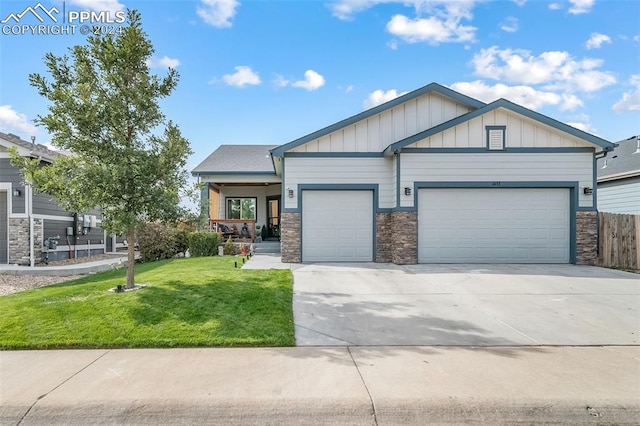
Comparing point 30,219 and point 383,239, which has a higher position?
point 30,219

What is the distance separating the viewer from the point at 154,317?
17.6ft

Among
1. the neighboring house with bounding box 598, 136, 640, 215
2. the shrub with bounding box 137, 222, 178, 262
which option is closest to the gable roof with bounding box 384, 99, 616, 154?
the neighboring house with bounding box 598, 136, 640, 215

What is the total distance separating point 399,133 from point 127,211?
8556 mm

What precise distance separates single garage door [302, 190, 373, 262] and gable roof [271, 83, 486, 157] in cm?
158

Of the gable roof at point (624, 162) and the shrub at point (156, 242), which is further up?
the gable roof at point (624, 162)

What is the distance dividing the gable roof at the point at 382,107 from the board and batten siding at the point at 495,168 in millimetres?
1976

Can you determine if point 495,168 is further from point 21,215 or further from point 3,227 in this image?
point 3,227

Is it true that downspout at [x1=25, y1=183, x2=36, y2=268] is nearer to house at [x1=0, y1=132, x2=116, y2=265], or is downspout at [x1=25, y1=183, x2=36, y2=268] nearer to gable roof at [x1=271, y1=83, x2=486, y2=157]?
house at [x1=0, y1=132, x2=116, y2=265]

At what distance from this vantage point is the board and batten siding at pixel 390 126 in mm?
11438

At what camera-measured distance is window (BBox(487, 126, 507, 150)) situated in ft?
35.7

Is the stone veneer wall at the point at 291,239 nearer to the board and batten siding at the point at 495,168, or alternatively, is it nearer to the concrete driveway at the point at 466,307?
the concrete driveway at the point at 466,307

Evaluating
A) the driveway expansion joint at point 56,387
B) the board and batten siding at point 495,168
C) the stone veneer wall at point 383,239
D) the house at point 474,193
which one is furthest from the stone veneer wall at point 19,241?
the board and batten siding at point 495,168

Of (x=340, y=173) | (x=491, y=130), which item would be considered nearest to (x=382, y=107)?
(x=340, y=173)

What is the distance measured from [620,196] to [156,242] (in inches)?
776
